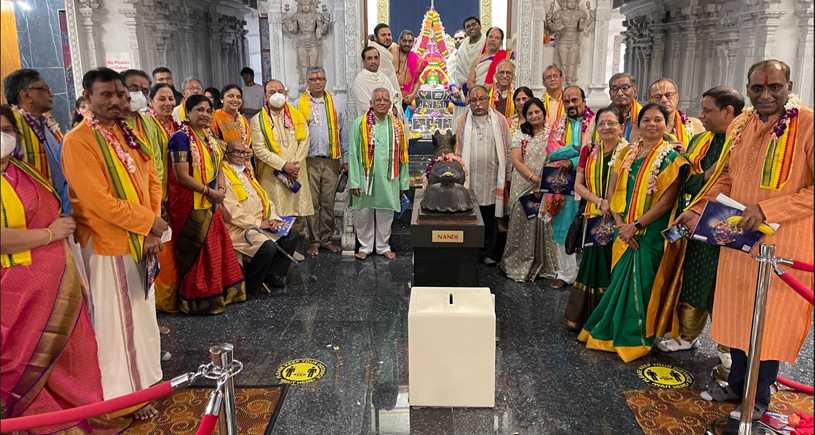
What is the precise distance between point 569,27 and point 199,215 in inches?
229

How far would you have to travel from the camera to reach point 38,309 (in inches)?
92.3

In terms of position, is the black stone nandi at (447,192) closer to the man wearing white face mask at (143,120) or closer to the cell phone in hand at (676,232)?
the cell phone in hand at (676,232)

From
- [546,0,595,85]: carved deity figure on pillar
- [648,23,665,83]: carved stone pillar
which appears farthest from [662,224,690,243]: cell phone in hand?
[648,23,665,83]: carved stone pillar

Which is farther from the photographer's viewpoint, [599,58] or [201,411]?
[599,58]

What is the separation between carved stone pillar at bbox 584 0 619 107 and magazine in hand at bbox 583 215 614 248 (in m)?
4.88

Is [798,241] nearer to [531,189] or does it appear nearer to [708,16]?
[531,189]

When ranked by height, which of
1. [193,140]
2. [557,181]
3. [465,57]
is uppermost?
[465,57]

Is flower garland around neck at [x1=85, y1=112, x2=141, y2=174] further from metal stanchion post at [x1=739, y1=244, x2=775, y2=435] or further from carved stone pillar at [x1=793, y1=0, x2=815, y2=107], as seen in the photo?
carved stone pillar at [x1=793, y1=0, x2=815, y2=107]

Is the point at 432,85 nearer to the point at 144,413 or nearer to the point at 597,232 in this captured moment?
the point at 597,232

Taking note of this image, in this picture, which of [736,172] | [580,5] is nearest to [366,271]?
[736,172]

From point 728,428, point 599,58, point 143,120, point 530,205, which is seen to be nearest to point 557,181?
point 530,205

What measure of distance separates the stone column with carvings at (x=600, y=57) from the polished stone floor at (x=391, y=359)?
14.0ft

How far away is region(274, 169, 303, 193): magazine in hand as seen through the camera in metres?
5.39

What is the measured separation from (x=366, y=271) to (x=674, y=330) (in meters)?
2.64
